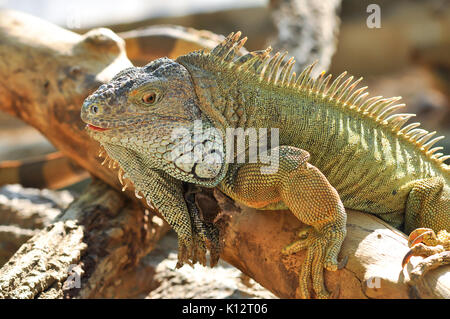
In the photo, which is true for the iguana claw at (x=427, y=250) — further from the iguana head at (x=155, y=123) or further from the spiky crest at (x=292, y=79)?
the iguana head at (x=155, y=123)

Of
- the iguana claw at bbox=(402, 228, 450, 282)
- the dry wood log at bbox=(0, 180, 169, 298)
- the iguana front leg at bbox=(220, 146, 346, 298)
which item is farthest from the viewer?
the dry wood log at bbox=(0, 180, 169, 298)

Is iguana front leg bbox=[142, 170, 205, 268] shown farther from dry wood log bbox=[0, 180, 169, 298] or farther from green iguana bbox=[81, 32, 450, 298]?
dry wood log bbox=[0, 180, 169, 298]

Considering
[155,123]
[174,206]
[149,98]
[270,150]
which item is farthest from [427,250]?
[149,98]

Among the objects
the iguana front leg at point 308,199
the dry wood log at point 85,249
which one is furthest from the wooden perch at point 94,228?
the iguana front leg at point 308,199

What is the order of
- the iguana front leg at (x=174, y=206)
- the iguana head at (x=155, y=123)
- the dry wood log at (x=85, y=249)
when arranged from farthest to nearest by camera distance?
1. the dry wood log at (x=85, y=249)
2. the iguana front leg at (x=174, y=206)
3. the iguana head at (x=155, y=123)

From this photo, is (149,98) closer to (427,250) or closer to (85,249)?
(85,249)

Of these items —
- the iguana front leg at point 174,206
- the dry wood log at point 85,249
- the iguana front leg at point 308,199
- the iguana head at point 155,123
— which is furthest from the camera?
the dry wood log at point 85,249

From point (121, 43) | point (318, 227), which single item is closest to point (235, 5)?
point (121, 43)

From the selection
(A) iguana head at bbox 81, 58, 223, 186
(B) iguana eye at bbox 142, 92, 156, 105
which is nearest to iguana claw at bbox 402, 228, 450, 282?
(A) iguana head at bbox 81, 58, 223, 186
